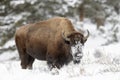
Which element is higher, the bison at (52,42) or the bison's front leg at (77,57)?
the bison's front leg at (77,57)

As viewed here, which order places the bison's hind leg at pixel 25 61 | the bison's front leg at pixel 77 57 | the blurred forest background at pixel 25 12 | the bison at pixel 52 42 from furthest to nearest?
1. the blurred forest background at pixel 25 12
2. the bison's hind leg at pixel 25 61
3. the bison at pixel 52 42
4. the bison's front leg at pixel 77 57

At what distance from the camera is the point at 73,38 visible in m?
11.3

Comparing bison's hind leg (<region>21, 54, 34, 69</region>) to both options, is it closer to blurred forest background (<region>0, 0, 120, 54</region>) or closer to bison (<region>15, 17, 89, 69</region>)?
bison (<region>15, 17, 89, 69</region>)

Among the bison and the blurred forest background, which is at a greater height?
the bison

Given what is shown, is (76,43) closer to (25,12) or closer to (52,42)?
(52,42)

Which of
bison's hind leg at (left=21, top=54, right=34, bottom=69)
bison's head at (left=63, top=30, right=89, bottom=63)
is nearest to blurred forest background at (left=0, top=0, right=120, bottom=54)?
bison's hind leg at (left=21, top=54, right=34, bottom=69)

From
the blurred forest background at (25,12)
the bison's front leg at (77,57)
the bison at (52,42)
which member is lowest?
the blurred forest background at (25,12)

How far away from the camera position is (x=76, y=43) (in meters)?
11.2

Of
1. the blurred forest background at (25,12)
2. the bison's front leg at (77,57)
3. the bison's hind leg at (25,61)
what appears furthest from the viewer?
the blurred forest background at (25,12)

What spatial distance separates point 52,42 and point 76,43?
3.58 feet

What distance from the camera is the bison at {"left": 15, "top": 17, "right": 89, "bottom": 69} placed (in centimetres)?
1132

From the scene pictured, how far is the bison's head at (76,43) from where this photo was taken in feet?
35.6

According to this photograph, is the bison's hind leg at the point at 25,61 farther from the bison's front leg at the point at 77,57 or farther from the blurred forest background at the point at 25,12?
the blurred forest background at the point at 25,12

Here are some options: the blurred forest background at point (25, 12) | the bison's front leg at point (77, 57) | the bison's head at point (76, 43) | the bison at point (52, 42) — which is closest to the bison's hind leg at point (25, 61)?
the bison at point (52, 42)
